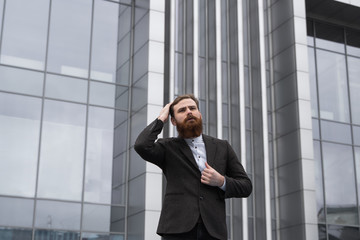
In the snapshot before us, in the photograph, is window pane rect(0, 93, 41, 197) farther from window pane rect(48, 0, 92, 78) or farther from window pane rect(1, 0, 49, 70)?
window pane rect(48, 0, 92, 78)

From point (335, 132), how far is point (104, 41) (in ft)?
29.5

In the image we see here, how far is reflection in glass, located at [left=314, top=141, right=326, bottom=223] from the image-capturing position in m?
18.5

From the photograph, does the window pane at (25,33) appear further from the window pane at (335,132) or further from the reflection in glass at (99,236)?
the window pane at (335,132)

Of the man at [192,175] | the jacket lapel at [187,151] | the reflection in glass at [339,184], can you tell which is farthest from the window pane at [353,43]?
the jacket lapel at [187,151]

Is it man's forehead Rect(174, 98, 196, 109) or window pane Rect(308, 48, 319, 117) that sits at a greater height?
window pane Rect(308, 48, 319, 117)

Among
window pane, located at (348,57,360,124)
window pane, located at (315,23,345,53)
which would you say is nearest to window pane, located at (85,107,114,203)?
window pane, located at (315,23,345,53)

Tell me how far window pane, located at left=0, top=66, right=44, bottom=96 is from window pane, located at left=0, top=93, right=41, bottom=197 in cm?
22

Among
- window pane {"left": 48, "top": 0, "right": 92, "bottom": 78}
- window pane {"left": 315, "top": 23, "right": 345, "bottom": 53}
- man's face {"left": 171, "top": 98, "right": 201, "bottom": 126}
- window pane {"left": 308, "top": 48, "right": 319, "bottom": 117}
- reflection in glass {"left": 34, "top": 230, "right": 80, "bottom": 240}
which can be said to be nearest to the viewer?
man's face {"left": 171, "top": 98, "right": 201, "bottom": 126}

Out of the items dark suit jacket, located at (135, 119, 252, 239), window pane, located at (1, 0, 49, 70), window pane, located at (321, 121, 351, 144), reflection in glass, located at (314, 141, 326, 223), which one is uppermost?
window pane, located at (1, 0, 49, 70)

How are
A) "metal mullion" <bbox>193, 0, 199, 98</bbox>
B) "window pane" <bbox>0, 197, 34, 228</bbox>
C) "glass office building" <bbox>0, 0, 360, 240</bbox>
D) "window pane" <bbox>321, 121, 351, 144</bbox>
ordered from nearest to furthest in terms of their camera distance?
"window pane" <bbox>0, 197, 34, 228</bbox> → "glass office building" <bbox>0, 0, 360, 240</bbox> → "metal mullion" <bbox>193, 0, 199, 98</bbox> → "window pane" <bbox>321, 121, 351, 144</bbox>

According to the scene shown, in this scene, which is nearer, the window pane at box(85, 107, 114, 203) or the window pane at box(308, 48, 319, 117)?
the window pane at box(85, 107, 114, 203)

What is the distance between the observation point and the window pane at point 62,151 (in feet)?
49.9

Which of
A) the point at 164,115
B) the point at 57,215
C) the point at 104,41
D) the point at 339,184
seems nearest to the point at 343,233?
the point at 339,184

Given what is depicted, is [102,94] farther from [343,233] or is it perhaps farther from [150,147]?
[150,147]
